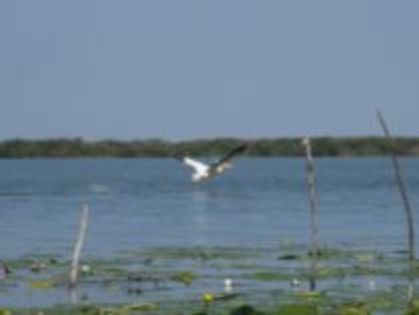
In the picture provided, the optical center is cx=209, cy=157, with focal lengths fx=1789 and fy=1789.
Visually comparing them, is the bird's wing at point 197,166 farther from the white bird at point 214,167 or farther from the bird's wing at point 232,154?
the bird's wing at point 232,154

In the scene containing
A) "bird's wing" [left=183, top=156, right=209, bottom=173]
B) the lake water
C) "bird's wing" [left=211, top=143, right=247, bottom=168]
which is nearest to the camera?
"bird's wing" [left=211, top=143, right=247, bottom=168]

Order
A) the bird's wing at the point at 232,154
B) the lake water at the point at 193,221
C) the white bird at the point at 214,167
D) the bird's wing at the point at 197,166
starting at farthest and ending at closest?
1. the lake water at the point at 193,221
2. the bird's wing at the point at 197,166
3. the white bird at the point at 214,167
4. the bird's wing at the point at 232,154

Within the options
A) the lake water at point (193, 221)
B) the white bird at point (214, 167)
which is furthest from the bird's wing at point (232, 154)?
the lake water at point (193, 221)

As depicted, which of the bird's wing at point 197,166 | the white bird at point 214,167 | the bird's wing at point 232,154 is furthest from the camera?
the bird's wing at point 197,166

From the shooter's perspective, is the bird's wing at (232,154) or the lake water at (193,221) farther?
the lake water at (193,221)

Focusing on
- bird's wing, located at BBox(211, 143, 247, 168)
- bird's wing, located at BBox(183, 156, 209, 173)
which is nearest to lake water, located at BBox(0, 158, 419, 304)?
bird's wing, located at BBox(183, 156, 209, 173)

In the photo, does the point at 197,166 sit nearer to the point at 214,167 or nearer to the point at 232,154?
the point at 214,167

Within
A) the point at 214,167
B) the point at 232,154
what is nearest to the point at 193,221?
the point at 214,167

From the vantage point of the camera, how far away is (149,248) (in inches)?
1152

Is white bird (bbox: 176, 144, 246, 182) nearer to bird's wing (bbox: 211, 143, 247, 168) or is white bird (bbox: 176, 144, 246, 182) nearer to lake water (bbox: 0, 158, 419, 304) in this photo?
bird's wing (bbox: 211, 143, 247, 168)

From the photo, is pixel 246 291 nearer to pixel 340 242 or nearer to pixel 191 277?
pixel 191 277

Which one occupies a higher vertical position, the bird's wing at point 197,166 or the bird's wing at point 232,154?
the bird's wing at point 232,154

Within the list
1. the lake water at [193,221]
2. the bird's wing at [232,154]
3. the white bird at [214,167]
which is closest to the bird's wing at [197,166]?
the white bird at [214,167]

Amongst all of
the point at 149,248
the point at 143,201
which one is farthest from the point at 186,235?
the point at 143,201
